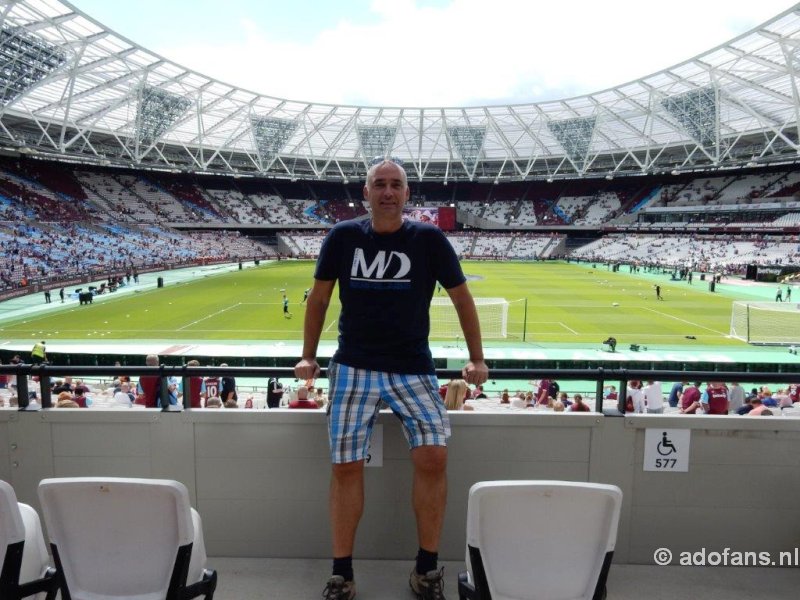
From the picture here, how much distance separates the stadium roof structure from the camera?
41656mm

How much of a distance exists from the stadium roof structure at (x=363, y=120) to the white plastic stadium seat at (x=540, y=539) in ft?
143

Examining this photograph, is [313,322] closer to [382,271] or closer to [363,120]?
[382,271]

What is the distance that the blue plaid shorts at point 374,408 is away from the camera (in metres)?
2.83

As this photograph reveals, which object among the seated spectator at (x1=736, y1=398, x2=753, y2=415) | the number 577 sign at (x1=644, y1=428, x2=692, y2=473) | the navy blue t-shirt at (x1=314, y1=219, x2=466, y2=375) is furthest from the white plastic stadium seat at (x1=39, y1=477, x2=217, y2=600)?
the seated spectator at (x1=736, y1=398, x2=753, y2=415)

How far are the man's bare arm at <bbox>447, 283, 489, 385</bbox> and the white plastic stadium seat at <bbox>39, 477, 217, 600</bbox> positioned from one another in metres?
1.55

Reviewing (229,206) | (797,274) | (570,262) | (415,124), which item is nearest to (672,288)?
(797,274)

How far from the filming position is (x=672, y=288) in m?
39.2

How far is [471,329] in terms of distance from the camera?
2.99 m

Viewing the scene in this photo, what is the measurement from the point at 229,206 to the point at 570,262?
Answer: 4840cm

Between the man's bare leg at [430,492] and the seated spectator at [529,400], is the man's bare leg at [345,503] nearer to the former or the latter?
the man's bare leg at [430,492]

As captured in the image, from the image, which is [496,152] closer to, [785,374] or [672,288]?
[672,288]

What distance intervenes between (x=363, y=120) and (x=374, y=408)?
240 ft

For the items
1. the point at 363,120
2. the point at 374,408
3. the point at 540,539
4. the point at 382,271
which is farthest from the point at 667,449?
the point at 363,120

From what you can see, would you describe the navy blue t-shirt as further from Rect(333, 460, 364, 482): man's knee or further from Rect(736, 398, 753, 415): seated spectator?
Rect(736, 398, 753, 415): seated spectator
